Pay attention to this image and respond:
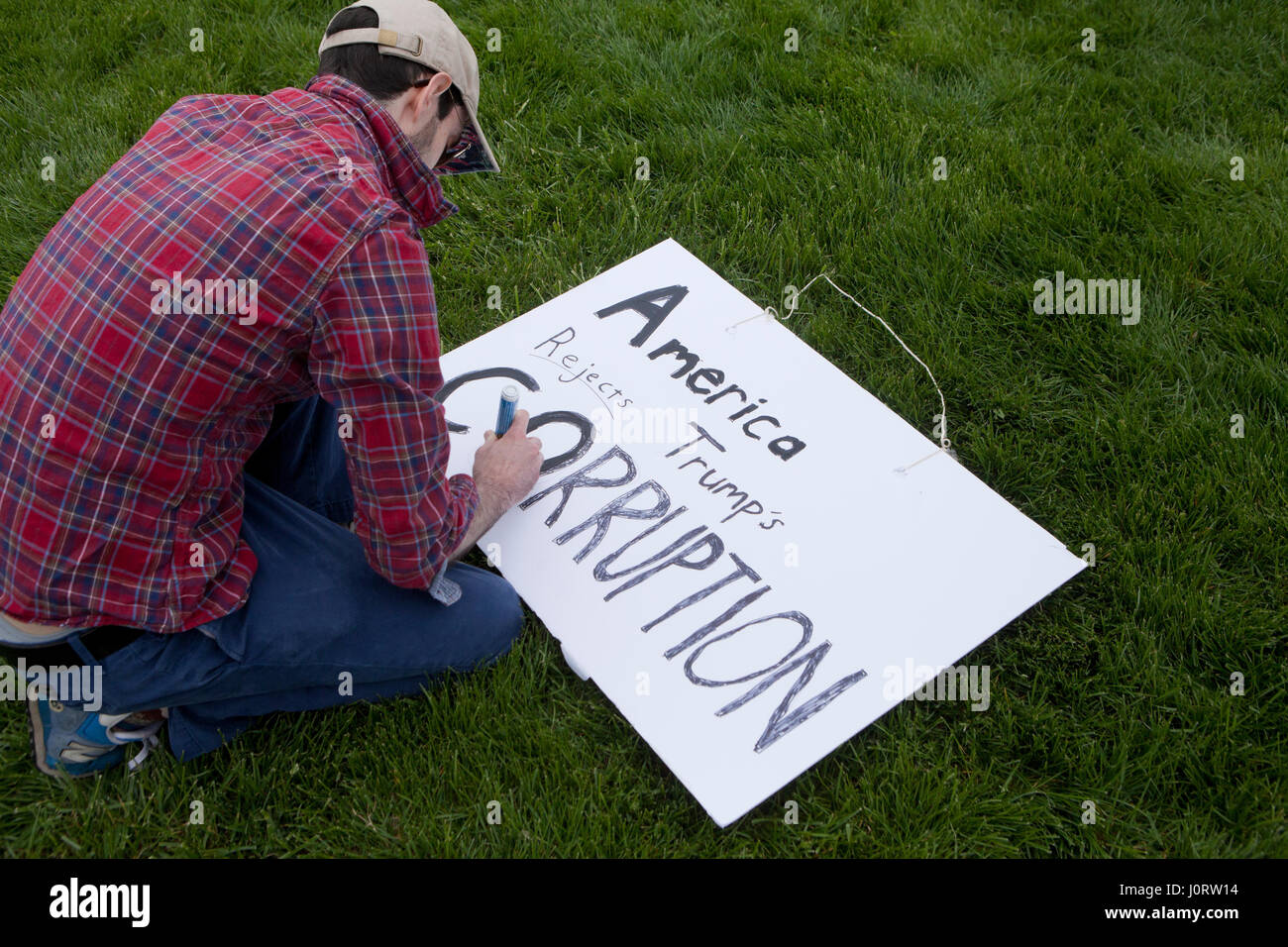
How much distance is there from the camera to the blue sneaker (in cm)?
191

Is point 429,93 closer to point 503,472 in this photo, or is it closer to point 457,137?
point 457,137

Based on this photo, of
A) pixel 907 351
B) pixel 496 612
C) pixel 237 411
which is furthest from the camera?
pixel 907 351

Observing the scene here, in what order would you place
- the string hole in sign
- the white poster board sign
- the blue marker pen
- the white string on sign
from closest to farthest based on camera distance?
the white poster board sign, the blue marker pen, the white string on sign, the string hole in sign

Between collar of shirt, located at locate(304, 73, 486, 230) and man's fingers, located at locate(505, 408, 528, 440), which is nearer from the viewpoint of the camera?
collar of shirt, located at locate(304, 73, 486, 230)

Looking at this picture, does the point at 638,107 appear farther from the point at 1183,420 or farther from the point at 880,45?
the point at 1183,420

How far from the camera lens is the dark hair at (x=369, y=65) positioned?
1814 millimetres

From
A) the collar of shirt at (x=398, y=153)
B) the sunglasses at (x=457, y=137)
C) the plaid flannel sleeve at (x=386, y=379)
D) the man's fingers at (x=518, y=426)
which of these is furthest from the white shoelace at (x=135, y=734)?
the sunglasses at (x=457, y=137)

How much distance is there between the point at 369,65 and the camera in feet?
5.98

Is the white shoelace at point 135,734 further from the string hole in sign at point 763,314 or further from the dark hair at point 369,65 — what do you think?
the string hole in sign at point 763,314

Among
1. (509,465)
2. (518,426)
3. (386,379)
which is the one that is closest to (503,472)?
(509,465)

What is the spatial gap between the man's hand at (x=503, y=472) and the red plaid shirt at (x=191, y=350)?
38 centimetres

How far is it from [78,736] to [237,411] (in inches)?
29.7

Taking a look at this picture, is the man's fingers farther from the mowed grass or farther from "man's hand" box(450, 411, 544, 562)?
the mowed grass

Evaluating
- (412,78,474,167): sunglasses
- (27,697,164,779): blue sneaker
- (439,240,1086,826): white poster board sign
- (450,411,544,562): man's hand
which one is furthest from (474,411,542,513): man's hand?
(27,697,164,779): blue sneaker
